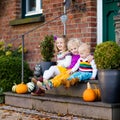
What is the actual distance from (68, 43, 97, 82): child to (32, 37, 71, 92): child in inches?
11.9

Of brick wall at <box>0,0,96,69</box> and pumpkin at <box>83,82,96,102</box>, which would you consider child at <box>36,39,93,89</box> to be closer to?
pumpkin at <box>83,82,96,102</box>

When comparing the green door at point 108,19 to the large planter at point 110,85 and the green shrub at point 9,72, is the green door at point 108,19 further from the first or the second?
the large planter at point 110,85

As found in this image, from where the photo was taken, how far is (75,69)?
786cm

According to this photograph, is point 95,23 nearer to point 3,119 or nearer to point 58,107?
point 58,107

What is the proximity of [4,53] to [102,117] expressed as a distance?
15.6 feet

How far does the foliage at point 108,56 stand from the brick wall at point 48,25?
2.50 meters

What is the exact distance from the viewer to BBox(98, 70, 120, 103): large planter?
6418mm

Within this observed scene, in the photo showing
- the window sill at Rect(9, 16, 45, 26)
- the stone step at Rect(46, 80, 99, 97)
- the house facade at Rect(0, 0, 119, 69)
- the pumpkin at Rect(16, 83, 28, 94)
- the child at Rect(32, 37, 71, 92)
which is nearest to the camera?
the stone step at Rect(46, 80, 99, 97)

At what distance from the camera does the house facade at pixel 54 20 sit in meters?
9.03

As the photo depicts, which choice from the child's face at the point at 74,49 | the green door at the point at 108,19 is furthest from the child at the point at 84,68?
the green door at the point at 108,19

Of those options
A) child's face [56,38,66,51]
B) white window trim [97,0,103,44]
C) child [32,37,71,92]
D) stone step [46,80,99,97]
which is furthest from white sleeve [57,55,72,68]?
white window trim [97,0,103,44]

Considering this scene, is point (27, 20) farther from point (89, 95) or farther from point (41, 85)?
point (89, 95)

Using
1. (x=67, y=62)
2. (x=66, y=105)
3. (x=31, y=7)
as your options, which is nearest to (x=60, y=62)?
(x=67, y=62)

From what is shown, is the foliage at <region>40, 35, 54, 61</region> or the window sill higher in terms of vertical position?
the window sill
